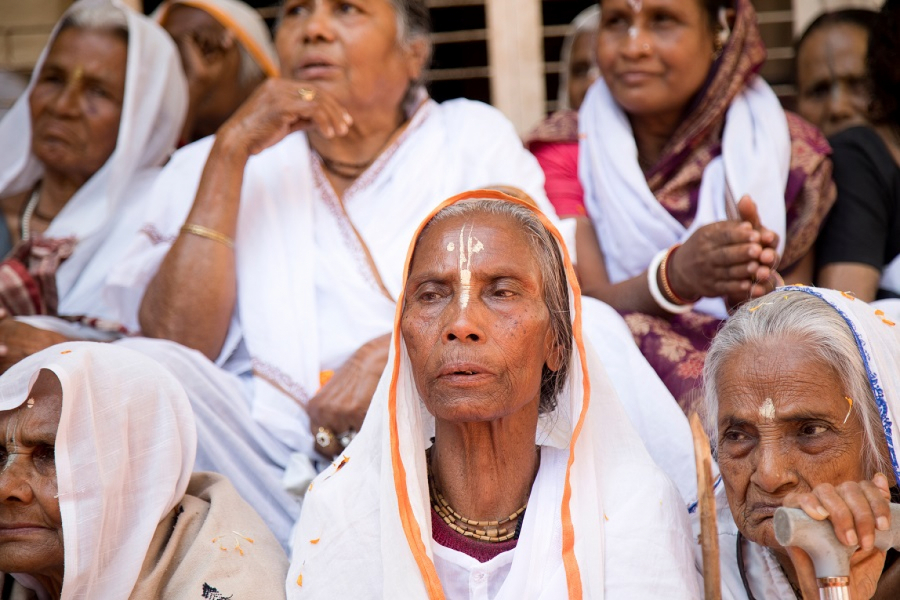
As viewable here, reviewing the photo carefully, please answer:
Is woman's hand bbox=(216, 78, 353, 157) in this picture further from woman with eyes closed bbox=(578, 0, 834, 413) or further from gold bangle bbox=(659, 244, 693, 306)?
gold bangle bbox=(659, 244, 693, 306)

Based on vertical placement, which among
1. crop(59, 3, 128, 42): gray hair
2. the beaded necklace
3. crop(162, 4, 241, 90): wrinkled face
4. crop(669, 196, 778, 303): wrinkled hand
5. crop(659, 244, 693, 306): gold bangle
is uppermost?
crop(59, 3, 128, 42): gray hair

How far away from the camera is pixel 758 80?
441cm

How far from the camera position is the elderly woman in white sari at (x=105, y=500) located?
2.75 meters

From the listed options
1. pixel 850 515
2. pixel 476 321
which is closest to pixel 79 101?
pixel 476 321

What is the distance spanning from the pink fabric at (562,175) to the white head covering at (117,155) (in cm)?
167

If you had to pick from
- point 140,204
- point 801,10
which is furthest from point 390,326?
point 801,10

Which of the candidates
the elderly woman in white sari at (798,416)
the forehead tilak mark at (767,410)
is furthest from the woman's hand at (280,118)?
the forehead tilak mark at (767,410)

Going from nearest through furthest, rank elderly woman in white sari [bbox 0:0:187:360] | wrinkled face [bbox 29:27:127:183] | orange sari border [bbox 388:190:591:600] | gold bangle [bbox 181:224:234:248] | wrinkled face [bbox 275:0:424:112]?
orange sari border [bbox 388:190:591:600] → gold bangle [bbox 181:224:234:248] → wrinkled face [bbox 275:0:424:112] → elderly woman in white sari [bbox 0:0:187:360] → wrinkled face [bbox 29:27:127:183]

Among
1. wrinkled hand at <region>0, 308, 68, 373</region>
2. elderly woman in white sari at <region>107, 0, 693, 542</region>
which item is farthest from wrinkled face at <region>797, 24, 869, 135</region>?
Result: wrinkled hand at <region>0, 308, 68, 373</region>

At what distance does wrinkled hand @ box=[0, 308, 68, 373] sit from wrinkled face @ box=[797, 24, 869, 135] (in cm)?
339

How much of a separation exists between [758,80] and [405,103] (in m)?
1.40

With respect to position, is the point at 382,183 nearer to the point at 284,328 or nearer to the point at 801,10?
the point at 284,328

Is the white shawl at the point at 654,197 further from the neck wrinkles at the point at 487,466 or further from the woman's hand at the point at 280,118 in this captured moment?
the neck wrinkles at the point at 487,466

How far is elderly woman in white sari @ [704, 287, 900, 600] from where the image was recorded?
259 centimetres
